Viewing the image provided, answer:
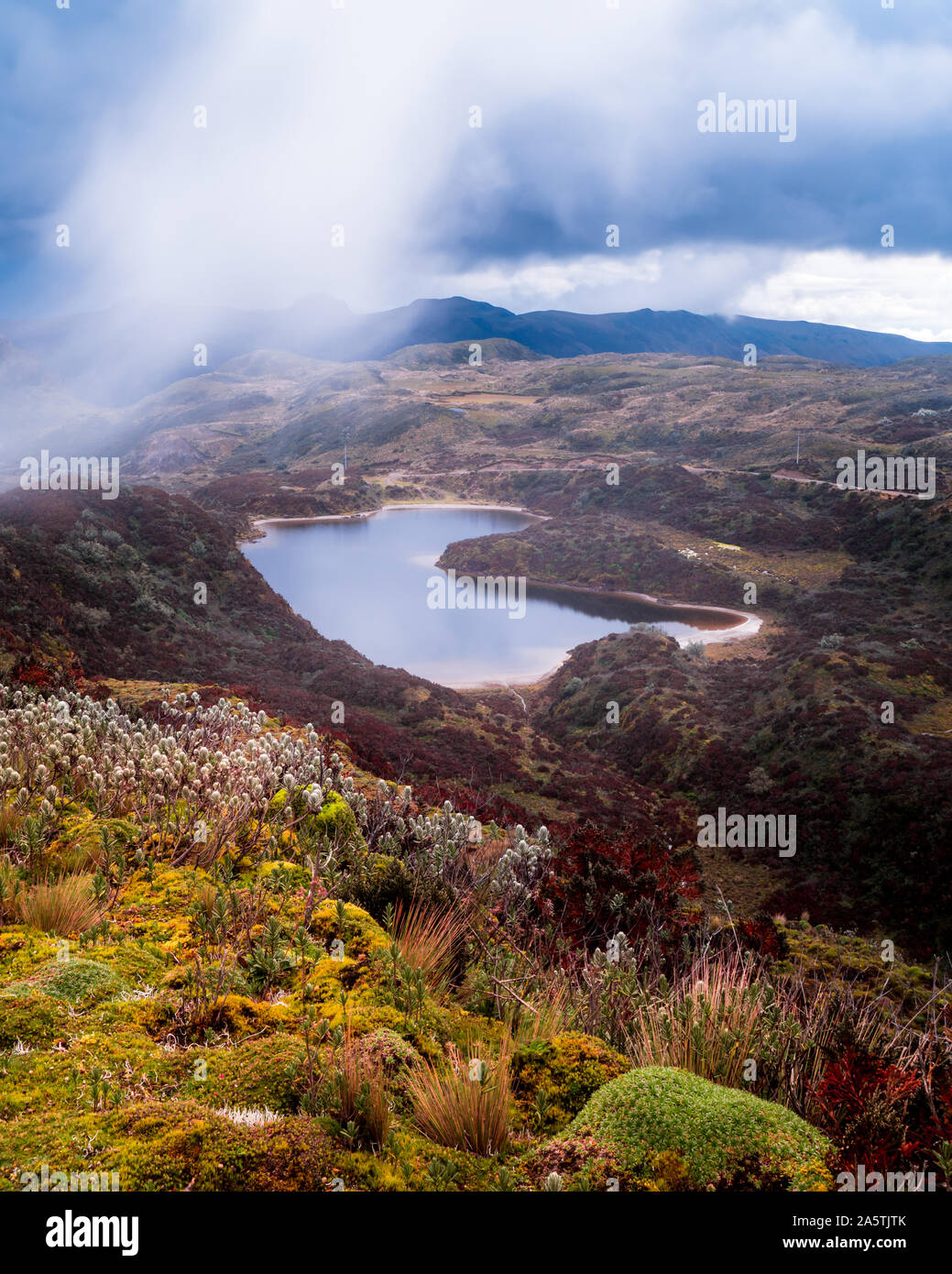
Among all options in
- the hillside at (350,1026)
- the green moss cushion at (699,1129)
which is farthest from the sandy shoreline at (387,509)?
the green moss cushion at (699,1129)

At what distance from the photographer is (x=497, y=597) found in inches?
2024

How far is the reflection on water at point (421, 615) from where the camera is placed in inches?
1457

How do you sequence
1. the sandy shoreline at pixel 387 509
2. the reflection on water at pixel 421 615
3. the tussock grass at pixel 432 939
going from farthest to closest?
the sandy shoreline at pixel 387 509
the reflection on water at pixel 421 615
the tussock grass at pixel 432 939

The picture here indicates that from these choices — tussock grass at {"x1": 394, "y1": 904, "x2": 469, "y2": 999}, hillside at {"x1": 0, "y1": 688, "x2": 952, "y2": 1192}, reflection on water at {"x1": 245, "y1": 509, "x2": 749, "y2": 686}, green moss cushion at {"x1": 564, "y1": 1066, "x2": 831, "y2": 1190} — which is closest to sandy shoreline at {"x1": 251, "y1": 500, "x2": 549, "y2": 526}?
reflection on water at {"x1": 245, "y1": 509, "x2": 749, "y2": 686}

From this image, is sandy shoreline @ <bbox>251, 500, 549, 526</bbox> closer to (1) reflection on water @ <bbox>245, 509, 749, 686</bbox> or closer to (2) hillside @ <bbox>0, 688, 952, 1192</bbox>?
(1) reflection on water @ <bbox>245, 509, 749, 686</bbox>

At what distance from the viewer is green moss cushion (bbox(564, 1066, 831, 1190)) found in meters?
1.92

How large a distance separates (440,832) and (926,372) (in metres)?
170

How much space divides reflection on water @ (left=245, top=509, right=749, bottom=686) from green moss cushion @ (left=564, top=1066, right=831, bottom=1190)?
30.5m

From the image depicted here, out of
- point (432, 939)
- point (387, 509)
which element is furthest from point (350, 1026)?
point (387, 509)

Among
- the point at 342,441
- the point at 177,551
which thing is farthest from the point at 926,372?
the point at 177,551

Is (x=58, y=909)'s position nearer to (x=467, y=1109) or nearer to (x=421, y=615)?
(x=467, y=1109)

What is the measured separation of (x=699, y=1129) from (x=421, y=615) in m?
42.1

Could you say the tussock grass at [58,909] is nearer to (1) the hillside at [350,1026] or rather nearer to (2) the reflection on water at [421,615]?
(1) the hillside at [350,1026]

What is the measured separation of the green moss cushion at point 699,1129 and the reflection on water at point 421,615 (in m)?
30.5
